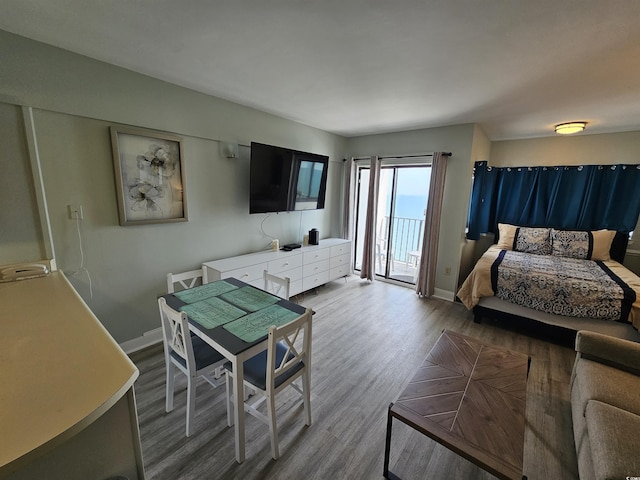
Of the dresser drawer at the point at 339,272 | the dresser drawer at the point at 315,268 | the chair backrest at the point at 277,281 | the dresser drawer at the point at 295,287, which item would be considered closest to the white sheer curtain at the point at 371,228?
the dresser drawer at the point at 339,272

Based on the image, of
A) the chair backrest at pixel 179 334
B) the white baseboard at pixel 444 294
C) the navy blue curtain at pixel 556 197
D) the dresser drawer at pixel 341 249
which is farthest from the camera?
the dresser drawer at pixel 341 249

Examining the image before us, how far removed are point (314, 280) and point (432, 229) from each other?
73.1 inches

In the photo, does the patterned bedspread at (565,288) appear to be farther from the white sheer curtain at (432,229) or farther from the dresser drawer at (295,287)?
the dresser drawer at (295,287)

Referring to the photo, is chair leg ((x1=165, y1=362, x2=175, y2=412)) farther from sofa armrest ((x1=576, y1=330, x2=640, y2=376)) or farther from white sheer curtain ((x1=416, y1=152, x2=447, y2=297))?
white sheer curtain ((x1=416, y1=152, x2=447, y2=297))

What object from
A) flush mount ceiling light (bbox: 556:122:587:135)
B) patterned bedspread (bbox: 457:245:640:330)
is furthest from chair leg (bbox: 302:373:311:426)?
flush mount ceiling light (bbox: 556:122:587:135)

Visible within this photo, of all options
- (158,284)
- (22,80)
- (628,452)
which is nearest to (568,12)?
(628,452)

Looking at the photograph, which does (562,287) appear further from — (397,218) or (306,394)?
(306,394)

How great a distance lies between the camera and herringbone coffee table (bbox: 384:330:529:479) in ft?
3.85

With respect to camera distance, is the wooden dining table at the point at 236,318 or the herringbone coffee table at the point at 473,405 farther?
the wooden dining table at the point at 236,318

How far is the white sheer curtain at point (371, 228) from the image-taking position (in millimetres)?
4199

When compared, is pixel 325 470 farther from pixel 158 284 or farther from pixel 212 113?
pixel 212 113

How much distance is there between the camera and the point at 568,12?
1326 mm

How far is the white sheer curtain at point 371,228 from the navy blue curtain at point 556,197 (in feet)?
5.10

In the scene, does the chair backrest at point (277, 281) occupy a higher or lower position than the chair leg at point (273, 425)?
higher
